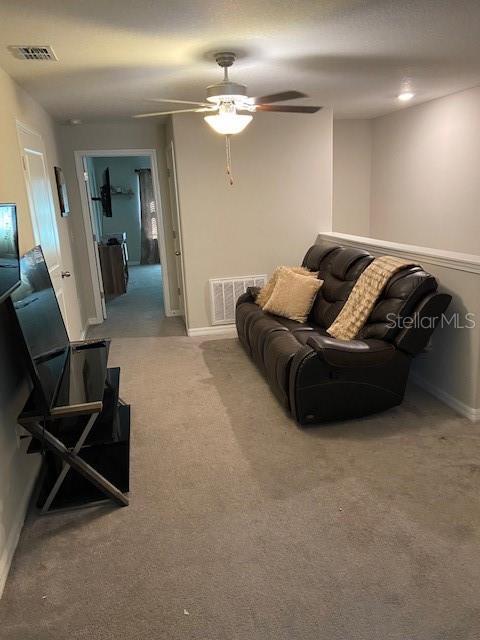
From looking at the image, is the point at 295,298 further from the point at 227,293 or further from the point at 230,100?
the point at 230,100

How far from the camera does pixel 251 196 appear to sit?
189 inches

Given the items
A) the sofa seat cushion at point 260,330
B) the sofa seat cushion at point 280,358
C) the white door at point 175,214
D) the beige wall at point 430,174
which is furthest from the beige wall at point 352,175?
the sofa seat cushion at point 280,358

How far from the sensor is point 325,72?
130 inches

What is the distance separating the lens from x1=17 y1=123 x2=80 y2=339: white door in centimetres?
324

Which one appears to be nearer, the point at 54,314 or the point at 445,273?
the point at 54,314

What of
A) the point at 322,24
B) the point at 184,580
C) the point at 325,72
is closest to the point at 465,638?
the point at 184,580

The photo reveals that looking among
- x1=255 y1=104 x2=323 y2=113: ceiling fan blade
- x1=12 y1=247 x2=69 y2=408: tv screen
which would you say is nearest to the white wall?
x1=255 y1=104 x2=323 y2=113: ceiling fan blade

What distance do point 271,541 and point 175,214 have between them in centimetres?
394

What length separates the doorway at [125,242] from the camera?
5.46 meters

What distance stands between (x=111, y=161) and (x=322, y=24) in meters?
8.34

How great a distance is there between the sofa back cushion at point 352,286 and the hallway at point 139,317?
1.79 m

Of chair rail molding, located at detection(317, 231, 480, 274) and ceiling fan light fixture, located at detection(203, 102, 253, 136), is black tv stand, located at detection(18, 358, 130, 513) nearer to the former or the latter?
ceiling fan light fixture, located at detection(203, 102, 253, 136)

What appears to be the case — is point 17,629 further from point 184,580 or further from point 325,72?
point 325,72

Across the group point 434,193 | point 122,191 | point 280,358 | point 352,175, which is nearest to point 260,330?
point 280,358
